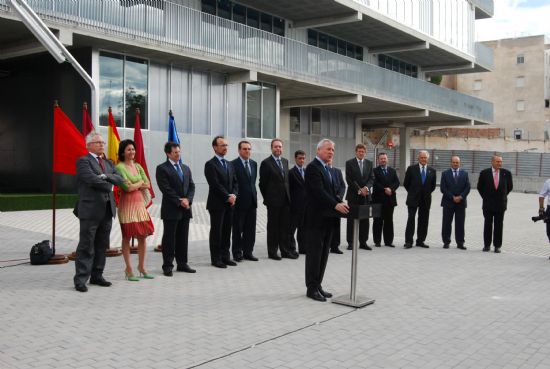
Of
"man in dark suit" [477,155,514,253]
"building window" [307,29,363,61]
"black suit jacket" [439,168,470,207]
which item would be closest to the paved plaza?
"man in dark suit" [477,155,514,253]

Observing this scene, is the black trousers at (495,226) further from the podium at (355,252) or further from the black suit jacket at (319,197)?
the black suit jacket at (319,197)

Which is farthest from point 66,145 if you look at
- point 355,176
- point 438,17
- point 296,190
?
point 438,17

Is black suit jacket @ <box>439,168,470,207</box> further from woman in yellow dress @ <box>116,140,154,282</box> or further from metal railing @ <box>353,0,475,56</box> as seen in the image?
metal railing @ <box>353,0,475,56</box>

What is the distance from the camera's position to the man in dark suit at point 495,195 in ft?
37.3

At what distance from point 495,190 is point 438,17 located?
83.7ft

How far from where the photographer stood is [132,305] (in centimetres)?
643

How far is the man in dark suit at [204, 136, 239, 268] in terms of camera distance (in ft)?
29.1

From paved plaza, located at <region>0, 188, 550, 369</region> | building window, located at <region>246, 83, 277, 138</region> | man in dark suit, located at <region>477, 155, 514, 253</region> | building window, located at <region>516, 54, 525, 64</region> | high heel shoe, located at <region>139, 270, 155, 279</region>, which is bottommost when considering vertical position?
paved plaza, located at <region>0, 188, 550, 369</region>

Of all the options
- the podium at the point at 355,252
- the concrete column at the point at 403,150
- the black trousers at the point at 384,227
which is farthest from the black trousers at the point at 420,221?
the concrete column at the point at 403,150

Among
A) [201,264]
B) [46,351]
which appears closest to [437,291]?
[201,264]

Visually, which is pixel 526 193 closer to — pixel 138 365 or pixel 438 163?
pixel 438 163

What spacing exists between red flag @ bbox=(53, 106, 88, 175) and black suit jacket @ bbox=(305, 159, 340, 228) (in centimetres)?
372

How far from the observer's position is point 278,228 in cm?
989

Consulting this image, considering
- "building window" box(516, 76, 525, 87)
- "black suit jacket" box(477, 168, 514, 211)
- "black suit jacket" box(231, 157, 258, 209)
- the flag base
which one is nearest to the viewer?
the flag base
